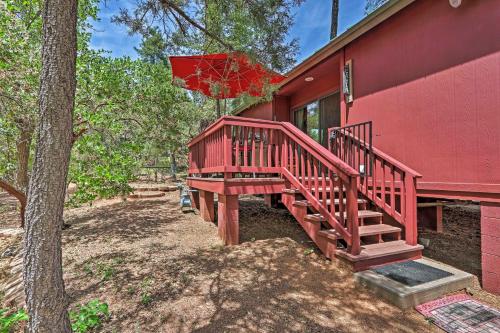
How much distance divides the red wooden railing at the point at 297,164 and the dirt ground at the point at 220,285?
2.18 ft

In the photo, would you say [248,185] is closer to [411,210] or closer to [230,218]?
[230,218]

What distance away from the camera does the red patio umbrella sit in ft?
14.1

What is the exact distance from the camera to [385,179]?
4094mm

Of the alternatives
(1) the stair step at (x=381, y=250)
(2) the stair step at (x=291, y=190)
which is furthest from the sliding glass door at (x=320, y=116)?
(1) the stair step at (x=381, y=250)

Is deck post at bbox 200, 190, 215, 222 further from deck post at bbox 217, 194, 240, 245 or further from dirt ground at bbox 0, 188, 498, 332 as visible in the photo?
deck post at bbox 217, 194, 240, 245

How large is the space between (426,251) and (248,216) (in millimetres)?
3404

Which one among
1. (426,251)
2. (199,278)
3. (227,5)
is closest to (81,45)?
(227,5)

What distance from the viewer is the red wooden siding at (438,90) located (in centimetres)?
290

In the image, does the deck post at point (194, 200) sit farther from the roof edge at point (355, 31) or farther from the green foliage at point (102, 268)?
the roof edge at point (355, 31)

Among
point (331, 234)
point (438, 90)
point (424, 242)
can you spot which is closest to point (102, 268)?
point (331, 234)

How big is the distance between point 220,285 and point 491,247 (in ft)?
9.75

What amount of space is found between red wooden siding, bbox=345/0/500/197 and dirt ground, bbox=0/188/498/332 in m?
1.52

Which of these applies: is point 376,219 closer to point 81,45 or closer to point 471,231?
point 471,231

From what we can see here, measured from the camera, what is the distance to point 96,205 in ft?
29.3
